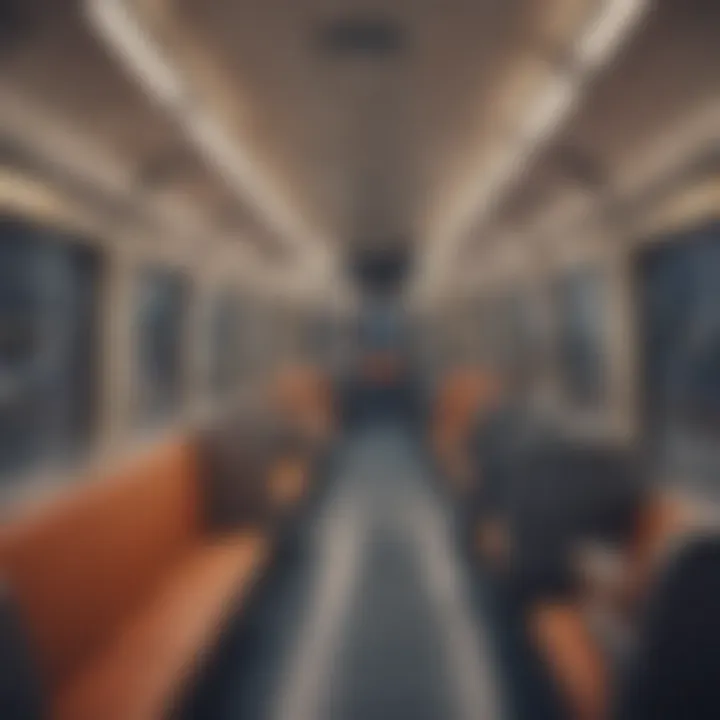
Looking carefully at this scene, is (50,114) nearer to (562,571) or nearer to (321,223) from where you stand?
(562,571)

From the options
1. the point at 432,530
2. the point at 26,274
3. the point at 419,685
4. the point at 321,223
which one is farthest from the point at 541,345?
the point at 26,274

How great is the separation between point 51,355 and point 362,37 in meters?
2.28

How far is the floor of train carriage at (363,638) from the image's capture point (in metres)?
3.62

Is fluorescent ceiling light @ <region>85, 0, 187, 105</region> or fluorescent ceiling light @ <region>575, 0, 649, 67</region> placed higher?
fluorescent ceiling light @ <region>85, 0, 187, 105</region>

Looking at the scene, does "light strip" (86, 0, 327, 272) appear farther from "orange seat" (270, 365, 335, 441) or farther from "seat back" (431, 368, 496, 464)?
"seat back" (431, 368, 496, 464)

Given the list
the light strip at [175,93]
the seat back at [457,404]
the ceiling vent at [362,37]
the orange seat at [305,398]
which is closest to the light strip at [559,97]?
the ceiling vent at [362,37]

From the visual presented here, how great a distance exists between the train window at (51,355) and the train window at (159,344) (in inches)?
20.6

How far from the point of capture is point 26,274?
4047 mm

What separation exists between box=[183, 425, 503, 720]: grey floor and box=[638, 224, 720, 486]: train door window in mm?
1527

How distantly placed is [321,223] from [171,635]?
19.8 ft

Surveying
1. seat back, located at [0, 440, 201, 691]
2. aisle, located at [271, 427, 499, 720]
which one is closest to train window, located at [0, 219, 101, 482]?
seat back, located at [0, 440, 201, 691]

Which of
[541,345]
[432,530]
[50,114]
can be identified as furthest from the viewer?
[541,345]

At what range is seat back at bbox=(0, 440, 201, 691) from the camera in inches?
104

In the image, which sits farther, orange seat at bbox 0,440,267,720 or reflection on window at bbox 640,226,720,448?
reflection on window at bbox 640,226,720,448
